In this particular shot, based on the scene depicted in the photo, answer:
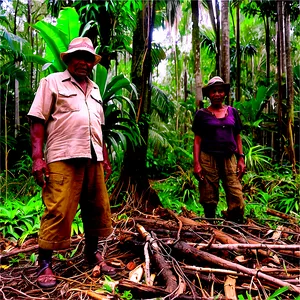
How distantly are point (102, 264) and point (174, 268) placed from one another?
0.58 metres

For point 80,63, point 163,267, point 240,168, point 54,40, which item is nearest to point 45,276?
point 163,267

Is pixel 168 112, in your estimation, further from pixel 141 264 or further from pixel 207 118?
pixel 141 264

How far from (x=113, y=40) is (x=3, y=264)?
3999mm

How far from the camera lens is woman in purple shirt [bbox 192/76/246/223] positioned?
145 inches

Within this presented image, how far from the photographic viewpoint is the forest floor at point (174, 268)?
223 centimetres

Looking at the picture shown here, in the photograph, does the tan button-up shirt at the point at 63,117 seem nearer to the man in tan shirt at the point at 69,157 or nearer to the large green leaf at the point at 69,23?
the man in tan shirt at the point at 69,157

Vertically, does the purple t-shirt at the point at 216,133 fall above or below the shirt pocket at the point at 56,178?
above

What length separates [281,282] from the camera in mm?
2221

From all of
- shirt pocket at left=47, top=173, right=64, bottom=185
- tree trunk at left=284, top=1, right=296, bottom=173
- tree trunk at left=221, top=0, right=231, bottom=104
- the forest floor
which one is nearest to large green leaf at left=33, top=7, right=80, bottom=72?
shirt pocket at left=47, top=173, right=64, bottom=185

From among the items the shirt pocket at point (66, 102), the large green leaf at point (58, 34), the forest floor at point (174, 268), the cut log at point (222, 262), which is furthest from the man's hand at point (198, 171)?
the large green leaf at point (58, 34)

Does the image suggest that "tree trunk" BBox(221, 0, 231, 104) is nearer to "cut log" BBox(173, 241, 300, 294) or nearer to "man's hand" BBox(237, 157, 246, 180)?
"man's hand" BBox(237, 157, 246, 180)

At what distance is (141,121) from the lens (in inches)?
185

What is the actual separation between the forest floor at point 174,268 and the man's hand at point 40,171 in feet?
2.29

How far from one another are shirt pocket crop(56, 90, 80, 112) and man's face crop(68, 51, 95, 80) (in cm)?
18
